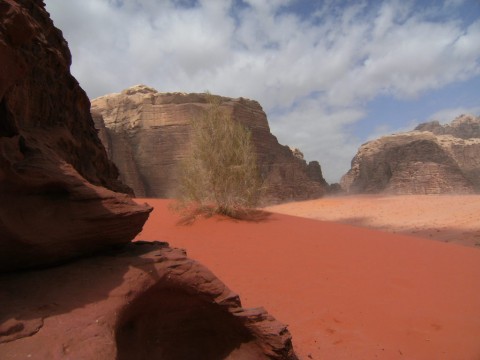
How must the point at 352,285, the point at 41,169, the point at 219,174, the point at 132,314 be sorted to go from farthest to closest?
the point at 219,174 < the point at 352,285 < the point at 132,314 < the point at 41,169

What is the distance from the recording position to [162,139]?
3025 cm

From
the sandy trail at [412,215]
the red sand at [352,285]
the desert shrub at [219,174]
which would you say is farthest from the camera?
the sandy trail at [412,215]

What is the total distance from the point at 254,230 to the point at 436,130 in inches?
2030

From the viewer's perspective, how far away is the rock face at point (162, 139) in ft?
94.5

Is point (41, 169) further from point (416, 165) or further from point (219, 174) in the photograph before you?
point (416, 165)

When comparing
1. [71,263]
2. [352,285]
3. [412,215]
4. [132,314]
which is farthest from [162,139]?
[132,314]

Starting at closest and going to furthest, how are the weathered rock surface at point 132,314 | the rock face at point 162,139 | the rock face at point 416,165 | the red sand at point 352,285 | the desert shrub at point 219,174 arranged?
1. the weathered rock surface at point 132,314
2. the red sand at point 352,285
3. the desert shrub at point 219,174
4. the rock face at point 162,139
5. the rock face at point 416,165

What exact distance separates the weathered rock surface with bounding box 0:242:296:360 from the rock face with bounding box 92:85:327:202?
25.2 meters

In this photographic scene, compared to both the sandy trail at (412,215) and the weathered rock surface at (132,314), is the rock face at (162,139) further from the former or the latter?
the weathered rock surface at (132,314)

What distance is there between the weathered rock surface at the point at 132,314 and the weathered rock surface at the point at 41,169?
0.21 m

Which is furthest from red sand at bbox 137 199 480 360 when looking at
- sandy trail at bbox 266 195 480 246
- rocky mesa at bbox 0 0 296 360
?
sandy trail at bbox 266 195 480 246

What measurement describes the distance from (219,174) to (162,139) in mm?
18797

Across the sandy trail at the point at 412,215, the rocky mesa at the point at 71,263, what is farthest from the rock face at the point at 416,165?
the rocky mesa at the point at 71,263

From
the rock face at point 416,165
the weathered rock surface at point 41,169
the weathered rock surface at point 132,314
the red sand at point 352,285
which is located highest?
the rock face at point 416,165
